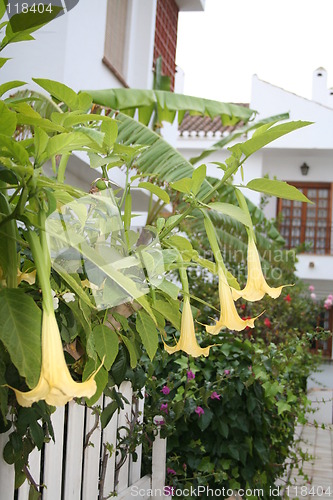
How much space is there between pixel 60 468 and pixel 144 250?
1.12 metres

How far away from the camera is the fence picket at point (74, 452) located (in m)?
1.92

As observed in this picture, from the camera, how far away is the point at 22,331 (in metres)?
0.81

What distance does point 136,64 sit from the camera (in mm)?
8219

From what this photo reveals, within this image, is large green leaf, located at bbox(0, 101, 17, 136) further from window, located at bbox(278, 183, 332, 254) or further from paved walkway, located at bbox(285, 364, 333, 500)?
window, located at bbox(278, 183, 332, 254)

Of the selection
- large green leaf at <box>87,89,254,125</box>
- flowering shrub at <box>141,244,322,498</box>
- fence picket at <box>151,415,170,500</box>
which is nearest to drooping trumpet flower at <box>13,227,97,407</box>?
fence picket at <box>151,415,170,500</box>

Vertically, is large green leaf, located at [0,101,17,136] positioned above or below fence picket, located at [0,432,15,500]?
above

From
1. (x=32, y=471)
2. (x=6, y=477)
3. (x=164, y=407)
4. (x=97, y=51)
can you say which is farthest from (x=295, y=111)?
(x=6, y=477)

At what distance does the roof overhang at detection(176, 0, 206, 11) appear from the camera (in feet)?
33.8

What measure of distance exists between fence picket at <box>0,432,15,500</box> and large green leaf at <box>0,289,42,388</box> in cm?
78

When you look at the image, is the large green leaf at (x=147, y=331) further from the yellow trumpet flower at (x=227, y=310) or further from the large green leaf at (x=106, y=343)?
the yellow trumpet flower at (x=227, y=310)

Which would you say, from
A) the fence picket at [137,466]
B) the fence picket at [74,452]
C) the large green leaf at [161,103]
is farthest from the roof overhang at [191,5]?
the fence picket at [74,452]

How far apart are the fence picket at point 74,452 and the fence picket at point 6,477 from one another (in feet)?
1.27

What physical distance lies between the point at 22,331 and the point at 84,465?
1396 millimetres

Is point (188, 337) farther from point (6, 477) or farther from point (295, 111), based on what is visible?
point (295, 111)
